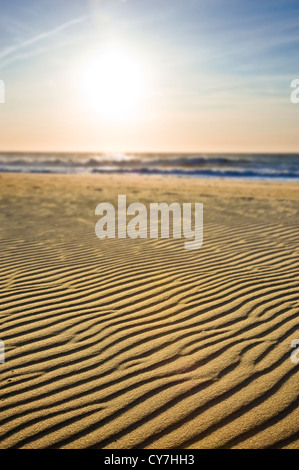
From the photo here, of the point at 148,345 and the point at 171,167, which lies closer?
the point at 148,345

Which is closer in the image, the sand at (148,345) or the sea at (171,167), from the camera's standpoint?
the sand at (148,345)

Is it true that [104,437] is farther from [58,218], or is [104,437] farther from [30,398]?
[58,218]

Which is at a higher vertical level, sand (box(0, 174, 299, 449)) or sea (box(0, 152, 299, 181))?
sea (box(0, 152, 299, 181))

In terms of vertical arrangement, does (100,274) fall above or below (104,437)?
above

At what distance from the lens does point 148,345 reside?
2.95m

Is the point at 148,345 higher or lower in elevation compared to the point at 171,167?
lower

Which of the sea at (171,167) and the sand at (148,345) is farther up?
the sea at (171,167)

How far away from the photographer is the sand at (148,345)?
2117mm

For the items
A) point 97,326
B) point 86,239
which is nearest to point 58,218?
point 86,239

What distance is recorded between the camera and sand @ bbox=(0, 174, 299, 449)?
6.95 feet

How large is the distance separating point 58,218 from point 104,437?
6.37 metres

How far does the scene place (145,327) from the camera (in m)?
3.23

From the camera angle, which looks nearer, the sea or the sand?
the sand
